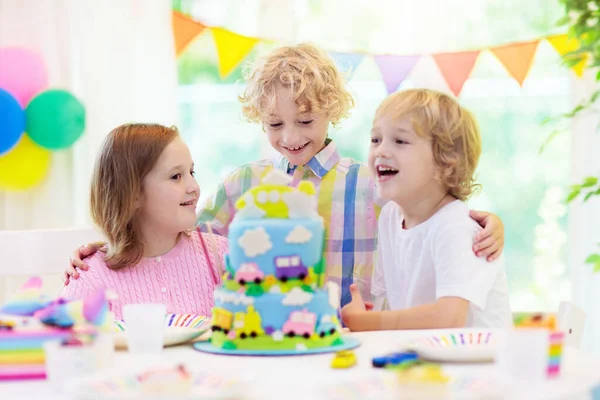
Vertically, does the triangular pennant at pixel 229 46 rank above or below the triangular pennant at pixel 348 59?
above

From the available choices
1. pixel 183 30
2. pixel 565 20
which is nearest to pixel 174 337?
pixel 565 20

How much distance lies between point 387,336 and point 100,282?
0.75m

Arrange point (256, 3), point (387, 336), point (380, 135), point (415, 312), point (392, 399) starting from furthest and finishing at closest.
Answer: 1. point (256, 3)
2. point (380, 135)
3. point (415, 312)
4. point (387, 336)
5. point (392, 399)

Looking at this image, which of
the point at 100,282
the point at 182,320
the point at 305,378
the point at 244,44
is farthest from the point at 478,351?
the point at 244,44

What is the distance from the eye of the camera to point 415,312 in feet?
5.07

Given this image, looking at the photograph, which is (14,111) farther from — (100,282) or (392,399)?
(392,399)

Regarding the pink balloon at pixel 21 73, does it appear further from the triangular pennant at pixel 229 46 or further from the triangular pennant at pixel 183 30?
the triangular pennant at pixel 229 46

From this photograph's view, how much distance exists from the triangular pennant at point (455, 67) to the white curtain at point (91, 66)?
1.08 meters

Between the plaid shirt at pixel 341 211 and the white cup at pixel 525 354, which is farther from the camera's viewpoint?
the plaid shirt at pixel 341 211

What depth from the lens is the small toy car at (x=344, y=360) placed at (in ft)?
3.66

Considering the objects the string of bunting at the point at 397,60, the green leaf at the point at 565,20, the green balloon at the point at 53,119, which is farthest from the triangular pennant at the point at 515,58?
the green balloon at the point at 53,119

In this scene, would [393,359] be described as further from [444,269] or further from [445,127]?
[445,127]

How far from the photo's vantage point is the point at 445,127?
1766 mm

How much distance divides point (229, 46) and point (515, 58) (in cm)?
107
